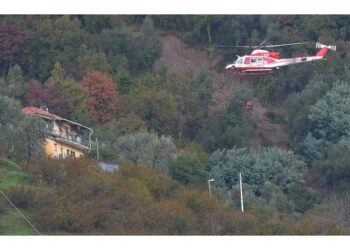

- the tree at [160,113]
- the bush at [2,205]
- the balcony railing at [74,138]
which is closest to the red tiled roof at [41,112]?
the balcony railing at [74,138]

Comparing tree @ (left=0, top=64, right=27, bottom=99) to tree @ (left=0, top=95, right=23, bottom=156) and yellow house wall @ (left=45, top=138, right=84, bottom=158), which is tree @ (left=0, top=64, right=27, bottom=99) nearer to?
yellow house wall @ (left=45, top=138, right=84, bottom=158)

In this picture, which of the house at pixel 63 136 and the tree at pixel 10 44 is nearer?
the house at pixel 63 136

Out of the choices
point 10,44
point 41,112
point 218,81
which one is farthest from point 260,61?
point 10,44

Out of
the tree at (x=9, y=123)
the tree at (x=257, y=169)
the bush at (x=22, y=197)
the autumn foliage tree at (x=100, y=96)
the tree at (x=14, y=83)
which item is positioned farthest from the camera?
the autumn foliage tree at (x=100, y=96)

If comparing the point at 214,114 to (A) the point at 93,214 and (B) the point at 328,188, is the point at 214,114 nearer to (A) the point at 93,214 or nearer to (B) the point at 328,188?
(B) the point at 328,188

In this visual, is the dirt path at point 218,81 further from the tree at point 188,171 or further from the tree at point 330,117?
the tree at point 188,171

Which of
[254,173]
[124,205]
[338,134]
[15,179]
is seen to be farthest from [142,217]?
[338,134]

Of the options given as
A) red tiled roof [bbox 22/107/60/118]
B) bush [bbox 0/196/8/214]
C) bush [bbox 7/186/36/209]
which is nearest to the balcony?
red tiled roof [bbox 22/107/60/118]
